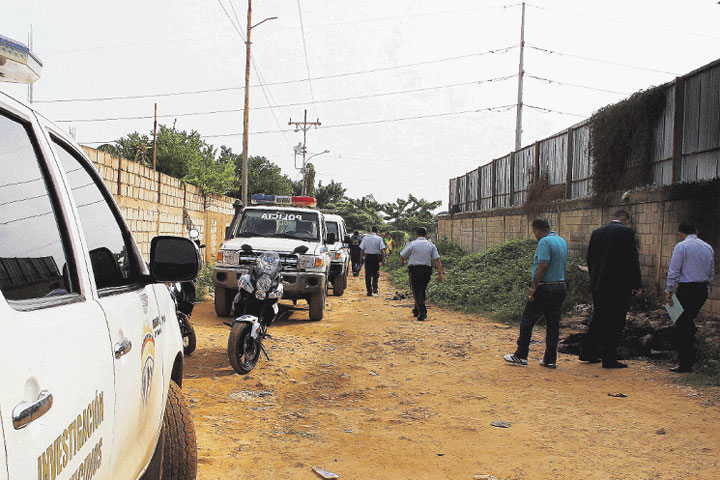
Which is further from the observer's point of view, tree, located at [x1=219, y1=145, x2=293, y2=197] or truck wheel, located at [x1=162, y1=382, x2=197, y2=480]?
tree, located at [x1=219, y1=145, x2=293, y2=197]

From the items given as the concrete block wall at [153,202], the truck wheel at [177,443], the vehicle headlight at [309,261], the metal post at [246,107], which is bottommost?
the truck wheel at [177,443]

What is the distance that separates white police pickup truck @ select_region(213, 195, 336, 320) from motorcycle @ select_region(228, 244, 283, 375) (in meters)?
1.54

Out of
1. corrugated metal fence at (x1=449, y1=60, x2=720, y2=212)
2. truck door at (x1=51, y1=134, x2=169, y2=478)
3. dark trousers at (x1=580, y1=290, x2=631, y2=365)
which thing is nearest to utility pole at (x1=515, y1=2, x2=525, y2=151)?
corrugated metal fence at (x1=449, y1=60, x2=720, y2=212)

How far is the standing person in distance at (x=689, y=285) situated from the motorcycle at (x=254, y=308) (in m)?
4.89

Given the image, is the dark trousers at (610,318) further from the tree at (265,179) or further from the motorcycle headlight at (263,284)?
the tree at (265,179)

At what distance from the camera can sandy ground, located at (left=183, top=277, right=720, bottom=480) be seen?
14.9 ft

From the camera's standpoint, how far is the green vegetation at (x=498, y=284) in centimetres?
1269

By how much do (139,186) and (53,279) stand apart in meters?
12.3

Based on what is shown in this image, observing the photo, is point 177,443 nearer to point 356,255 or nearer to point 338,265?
point 338,265

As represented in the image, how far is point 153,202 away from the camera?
47.8 ft

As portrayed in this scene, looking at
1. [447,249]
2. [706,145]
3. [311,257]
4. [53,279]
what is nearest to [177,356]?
[53,279]

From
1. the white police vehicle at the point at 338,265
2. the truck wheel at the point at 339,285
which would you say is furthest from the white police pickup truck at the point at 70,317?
the truck wheel at the point at 339,285

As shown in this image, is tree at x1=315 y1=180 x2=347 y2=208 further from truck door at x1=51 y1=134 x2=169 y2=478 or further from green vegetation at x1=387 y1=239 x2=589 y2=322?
truck door at x1=51 y1=134 x2=169 y2=478

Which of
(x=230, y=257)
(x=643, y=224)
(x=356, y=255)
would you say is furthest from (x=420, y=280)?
(x=356, y=255)
